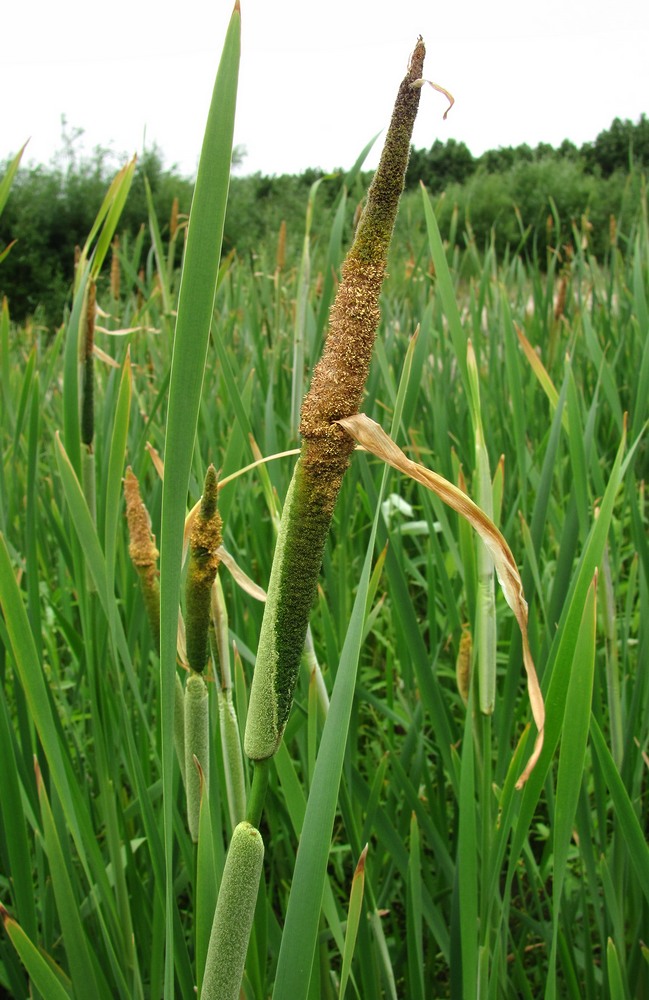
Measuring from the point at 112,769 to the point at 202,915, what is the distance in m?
0.43

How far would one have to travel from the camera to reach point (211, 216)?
253 mm

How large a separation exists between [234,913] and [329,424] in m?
0.19

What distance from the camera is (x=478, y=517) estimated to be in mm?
315

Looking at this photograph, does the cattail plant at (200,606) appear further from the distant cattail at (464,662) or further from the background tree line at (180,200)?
the background tree line at (180,200)

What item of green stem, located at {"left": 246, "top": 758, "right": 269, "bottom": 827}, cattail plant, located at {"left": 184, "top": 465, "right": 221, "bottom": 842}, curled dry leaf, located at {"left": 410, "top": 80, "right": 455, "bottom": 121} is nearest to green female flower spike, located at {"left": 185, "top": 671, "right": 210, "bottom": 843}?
cattail plant, located at {"left": 184, "top": 465, "right": 221, "bottom": 842}

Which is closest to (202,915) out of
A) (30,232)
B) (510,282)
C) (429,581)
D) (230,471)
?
(230,471)

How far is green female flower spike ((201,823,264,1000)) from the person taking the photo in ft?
0.97

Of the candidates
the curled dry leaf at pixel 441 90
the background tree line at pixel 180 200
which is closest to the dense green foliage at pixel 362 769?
the curled dry leaf at pixel 441 90

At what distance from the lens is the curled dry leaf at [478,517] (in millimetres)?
285

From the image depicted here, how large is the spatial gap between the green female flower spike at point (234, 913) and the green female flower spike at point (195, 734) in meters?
0.10

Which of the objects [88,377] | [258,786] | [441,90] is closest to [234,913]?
[258,786]

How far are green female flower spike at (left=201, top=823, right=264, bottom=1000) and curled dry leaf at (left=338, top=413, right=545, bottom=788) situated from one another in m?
0.11

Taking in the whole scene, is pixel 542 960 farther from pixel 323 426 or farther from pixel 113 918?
pixel 323 426

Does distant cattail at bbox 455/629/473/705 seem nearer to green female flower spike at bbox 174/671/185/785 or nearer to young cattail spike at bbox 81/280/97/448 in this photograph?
green female flower spike at bbox 174/671/185/785
